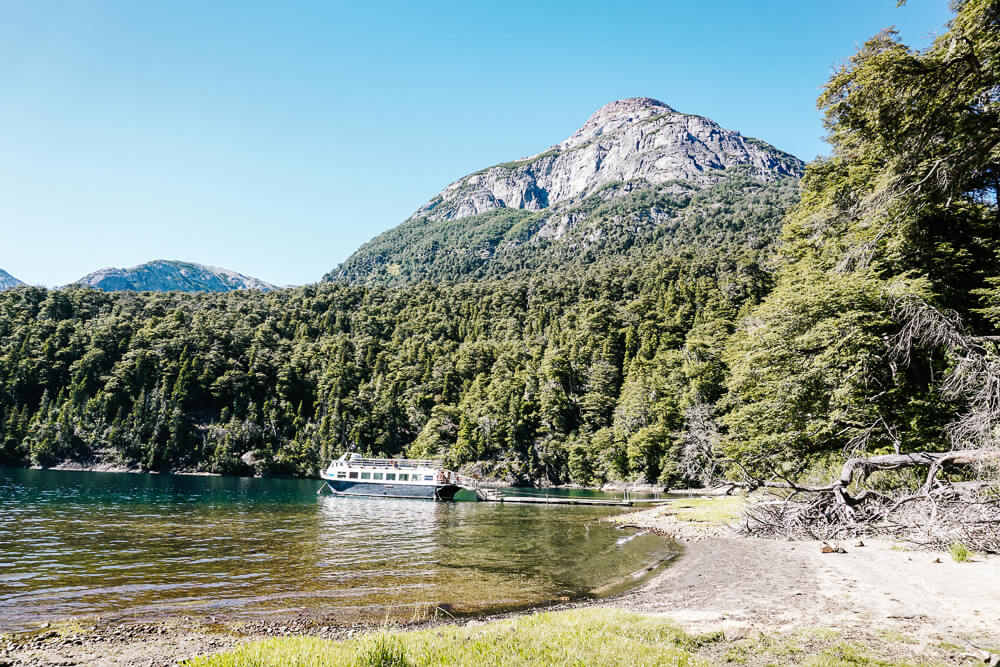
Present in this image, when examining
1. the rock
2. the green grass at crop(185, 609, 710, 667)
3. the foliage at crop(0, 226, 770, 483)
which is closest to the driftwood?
the rock

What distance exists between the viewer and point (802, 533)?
19.5 metres

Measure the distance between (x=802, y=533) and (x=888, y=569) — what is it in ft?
24.3

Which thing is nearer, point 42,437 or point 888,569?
point 888,569

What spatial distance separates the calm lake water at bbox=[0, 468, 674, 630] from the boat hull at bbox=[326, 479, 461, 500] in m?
17.7

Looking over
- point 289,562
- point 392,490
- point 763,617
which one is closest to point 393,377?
point 392,490

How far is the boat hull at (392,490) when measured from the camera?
53.8 m

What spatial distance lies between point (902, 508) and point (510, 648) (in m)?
16.8

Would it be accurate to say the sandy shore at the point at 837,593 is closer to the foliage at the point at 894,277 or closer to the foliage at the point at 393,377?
the foliage at the point at 894,277

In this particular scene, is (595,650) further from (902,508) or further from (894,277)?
(894,277)

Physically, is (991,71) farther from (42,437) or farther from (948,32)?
(42,437)

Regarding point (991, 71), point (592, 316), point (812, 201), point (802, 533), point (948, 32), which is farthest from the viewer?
point (592, 316)

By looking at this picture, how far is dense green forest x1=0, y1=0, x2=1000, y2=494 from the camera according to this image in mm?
17891

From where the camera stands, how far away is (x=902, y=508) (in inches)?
667

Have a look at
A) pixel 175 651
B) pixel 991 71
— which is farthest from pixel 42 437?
pixel 991 71
